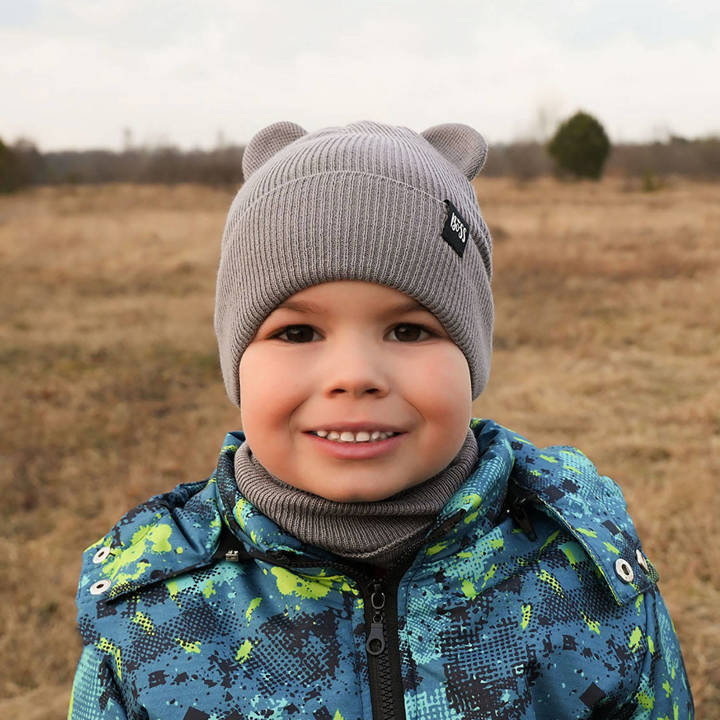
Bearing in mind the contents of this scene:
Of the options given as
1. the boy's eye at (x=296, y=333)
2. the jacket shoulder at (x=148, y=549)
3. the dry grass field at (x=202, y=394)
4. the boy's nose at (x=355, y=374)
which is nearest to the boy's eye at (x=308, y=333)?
the boy's eye at (x=296, y=333)

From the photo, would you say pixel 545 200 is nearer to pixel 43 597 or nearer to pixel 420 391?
pixel 43 597

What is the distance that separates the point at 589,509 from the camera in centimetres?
160

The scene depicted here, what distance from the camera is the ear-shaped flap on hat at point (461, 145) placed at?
1.74 metres

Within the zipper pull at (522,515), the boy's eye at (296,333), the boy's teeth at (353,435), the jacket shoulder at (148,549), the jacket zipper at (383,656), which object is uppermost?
the boy's eye at (296,333)

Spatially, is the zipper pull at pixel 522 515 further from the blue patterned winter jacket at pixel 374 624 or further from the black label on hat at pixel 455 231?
the black label on hat at pixel 455 231

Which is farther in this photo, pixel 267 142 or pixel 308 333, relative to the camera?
pixel 267 142

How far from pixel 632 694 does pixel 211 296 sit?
8024 mm

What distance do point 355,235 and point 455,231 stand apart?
0.72 feet

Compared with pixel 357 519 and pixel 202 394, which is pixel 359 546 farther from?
pixel 202 394

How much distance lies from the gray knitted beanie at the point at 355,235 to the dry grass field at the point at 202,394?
1650mm

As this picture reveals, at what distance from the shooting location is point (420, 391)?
1373mm

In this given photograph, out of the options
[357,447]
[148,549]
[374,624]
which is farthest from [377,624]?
[148,549]

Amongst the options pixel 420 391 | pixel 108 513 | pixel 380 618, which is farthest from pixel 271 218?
pixel 108 513

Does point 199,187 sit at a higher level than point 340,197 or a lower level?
lower
